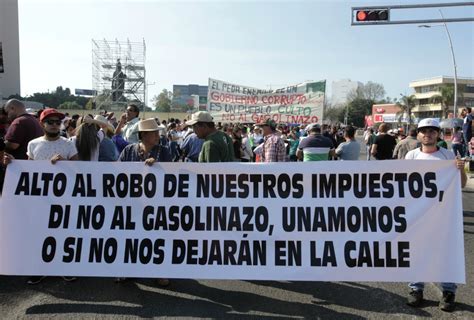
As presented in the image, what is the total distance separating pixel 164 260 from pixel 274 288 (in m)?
1.29

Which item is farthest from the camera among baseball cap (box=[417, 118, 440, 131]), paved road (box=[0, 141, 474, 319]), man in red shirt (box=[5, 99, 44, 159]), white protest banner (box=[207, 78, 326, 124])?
white protest banner (box=[207, 78, 326, 124])

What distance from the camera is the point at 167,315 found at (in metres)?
3.76

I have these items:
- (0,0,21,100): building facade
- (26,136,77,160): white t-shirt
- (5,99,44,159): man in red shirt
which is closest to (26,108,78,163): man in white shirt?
(26,136,77,160): white t-shirt

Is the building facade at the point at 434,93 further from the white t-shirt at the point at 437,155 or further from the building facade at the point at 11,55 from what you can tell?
the white t-shirt at the point at 437,155

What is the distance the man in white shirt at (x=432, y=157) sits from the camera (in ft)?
12.8

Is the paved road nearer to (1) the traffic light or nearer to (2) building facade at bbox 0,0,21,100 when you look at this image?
(1) the traffic light

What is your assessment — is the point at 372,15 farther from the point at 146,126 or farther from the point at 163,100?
the point at 163,100

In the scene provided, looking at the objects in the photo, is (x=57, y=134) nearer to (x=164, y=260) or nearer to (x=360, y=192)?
(x=164, y=260)

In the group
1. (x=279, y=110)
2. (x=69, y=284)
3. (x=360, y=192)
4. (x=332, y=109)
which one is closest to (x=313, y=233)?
(x=360, y=192)

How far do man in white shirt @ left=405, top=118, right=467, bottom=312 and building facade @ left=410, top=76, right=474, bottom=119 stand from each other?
274 ft

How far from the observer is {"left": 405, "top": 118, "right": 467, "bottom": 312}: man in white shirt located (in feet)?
12.8

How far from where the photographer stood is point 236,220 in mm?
3980

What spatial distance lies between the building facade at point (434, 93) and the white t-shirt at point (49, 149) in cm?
8498

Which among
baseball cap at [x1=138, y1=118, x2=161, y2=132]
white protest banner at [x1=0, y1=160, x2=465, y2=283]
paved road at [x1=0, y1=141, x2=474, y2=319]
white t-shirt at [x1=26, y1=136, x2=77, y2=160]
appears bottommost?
paved road at [x1=0, y1=141, x2=474, y2=319]
